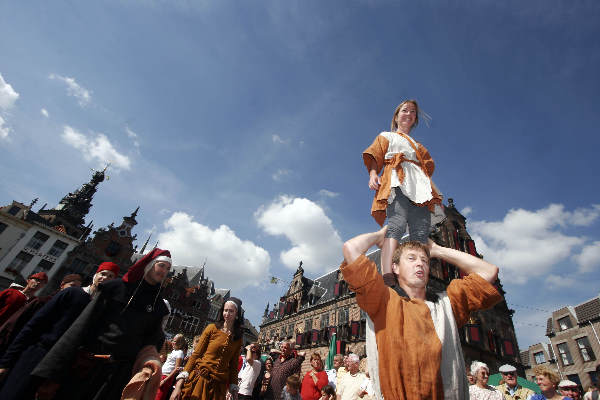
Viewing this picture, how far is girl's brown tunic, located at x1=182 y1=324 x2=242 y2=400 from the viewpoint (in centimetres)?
339

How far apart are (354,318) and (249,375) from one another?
17.9 m

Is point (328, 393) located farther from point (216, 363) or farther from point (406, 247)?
point (406, 247)

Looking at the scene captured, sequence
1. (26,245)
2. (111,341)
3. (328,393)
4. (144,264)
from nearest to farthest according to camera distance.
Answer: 1. (111,341)
2. (144,264)
3. (328,393)
4. (26,245)

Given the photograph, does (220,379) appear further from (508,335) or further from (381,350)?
(508,335)

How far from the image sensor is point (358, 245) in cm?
187

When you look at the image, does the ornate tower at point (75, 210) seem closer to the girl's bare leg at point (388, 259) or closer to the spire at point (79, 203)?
the spire at point (79, 203)

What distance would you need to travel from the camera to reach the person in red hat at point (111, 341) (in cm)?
204

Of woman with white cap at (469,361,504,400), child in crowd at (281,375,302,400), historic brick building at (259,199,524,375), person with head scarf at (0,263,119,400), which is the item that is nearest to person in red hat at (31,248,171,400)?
person with head scarf at (0,263,119,400)

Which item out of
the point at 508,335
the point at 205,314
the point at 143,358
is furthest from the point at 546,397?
the point at 205,314

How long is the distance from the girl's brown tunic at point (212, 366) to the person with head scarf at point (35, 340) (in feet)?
5.74

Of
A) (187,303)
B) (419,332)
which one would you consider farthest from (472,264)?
(187,303)

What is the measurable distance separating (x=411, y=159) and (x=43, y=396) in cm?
372

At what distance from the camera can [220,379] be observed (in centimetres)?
353

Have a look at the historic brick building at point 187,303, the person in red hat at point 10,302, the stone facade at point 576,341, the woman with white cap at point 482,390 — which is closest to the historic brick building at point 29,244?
the historic brick building at point 187,303
